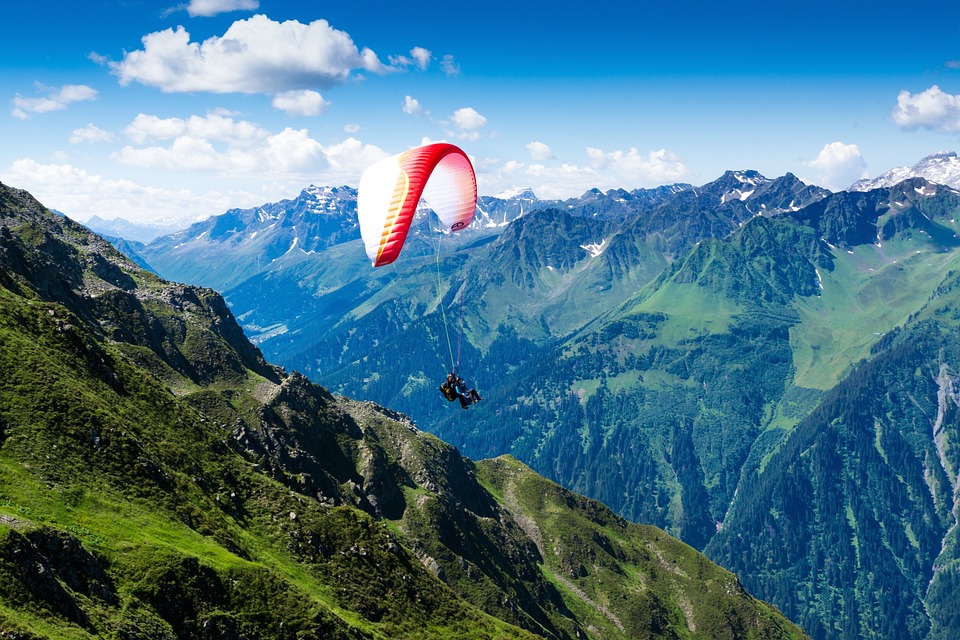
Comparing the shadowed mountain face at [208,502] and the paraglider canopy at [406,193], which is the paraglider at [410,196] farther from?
the shadowed mountain face at [208,502]

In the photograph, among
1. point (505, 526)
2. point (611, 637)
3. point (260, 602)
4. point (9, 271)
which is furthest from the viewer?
point (505, 526)

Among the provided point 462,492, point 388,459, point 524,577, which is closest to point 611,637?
point 524,577

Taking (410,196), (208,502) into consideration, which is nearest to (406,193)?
(410,196)

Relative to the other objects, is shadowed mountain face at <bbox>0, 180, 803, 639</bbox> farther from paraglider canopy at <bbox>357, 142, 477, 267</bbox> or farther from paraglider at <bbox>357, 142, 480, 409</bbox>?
paraglider canopy at <bbox>357, 142, 477, 267</bbox>

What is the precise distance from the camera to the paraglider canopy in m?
58.6

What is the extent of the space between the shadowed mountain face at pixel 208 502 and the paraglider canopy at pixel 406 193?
3240 cm

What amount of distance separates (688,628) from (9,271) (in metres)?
177

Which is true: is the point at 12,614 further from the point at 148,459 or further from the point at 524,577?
the point at 524,577

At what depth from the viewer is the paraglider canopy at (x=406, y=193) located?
58.6 m

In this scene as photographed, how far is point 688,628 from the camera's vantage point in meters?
190

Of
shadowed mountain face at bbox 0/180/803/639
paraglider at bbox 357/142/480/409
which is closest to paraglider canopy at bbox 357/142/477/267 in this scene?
Answer: paraglider at bbox 357/142/480/409

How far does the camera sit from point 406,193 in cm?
6022

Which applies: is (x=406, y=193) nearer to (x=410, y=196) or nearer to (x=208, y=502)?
(x=410, y=196)

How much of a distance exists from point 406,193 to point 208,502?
154 feet
